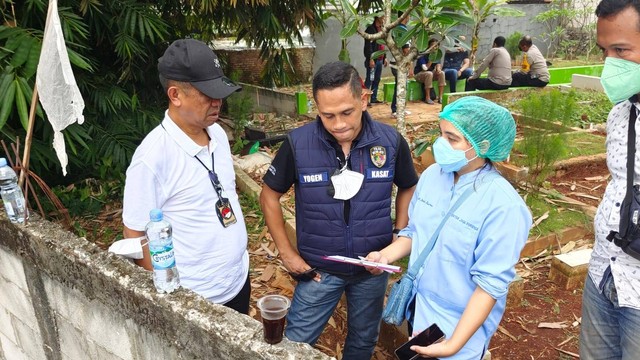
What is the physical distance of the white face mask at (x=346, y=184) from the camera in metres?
2.44

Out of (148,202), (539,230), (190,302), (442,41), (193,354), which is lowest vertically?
(539,230)

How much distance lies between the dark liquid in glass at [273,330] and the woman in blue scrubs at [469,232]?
0.58m

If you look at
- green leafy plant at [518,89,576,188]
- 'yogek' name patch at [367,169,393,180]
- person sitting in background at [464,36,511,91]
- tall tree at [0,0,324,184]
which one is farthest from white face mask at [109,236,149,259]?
person sitting in background at [464,36,511,91]

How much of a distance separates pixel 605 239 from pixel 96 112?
16.9 ft

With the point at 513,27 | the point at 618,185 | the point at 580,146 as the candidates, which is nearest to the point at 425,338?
the point at 618,185

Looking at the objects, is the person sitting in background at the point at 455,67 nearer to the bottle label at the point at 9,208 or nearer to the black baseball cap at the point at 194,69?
the black baseball cap at the point at 194,69

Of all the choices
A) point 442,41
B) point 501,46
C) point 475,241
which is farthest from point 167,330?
point 501,46

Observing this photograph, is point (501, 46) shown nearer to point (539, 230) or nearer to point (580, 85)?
point (580, 85)

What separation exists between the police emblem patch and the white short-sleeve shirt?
76 centimetres

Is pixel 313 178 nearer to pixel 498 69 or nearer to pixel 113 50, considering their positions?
pixel 113 50

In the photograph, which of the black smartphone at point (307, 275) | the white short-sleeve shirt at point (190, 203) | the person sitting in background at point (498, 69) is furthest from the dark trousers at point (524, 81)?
the white short-sleeve shirt at point (190, 203)

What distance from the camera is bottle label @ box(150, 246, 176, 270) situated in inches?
A: 75.9

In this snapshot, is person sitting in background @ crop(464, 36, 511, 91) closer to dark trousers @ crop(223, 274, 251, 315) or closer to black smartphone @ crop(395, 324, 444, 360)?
dark trousers @ crop(223, 274, 251, 315)

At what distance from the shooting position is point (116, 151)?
5.31 meters
